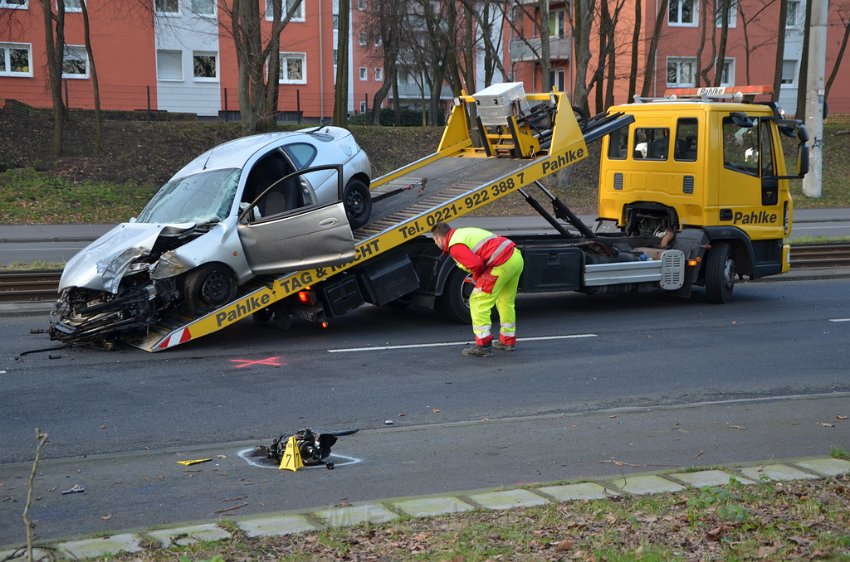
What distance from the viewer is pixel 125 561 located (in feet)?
16.2

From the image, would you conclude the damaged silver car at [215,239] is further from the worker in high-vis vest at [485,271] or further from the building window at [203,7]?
the building window at [203,7]

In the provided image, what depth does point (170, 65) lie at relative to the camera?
149 ft

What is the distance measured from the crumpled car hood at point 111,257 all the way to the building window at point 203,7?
117 feet

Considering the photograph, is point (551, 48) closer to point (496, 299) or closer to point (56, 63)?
point (56, 63)

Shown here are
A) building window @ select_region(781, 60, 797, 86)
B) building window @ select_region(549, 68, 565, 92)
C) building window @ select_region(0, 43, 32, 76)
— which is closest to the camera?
building window @ select_region(0, 43, 32, 76)

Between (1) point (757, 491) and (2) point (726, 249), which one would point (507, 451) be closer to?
(1) point (757, 491)

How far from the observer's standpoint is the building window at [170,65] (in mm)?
45062

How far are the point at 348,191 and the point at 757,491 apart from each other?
7080 mm

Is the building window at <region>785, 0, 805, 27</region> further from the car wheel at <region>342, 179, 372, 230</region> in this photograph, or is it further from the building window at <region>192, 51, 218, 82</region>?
the car wheel at <region>342, 179, 372, 230</region>

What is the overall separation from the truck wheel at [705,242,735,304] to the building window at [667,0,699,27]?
128 ft

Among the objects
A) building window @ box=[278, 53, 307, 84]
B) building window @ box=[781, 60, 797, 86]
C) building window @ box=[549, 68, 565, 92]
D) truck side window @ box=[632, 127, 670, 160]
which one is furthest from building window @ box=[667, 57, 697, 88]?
truck side window @ box=[632, 127, 670, 160]

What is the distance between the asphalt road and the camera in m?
6.57

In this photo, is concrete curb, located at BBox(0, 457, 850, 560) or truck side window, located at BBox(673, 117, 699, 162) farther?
truck side window, located at BBox(673, 117, 699, 162)

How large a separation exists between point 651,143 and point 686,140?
558mm
